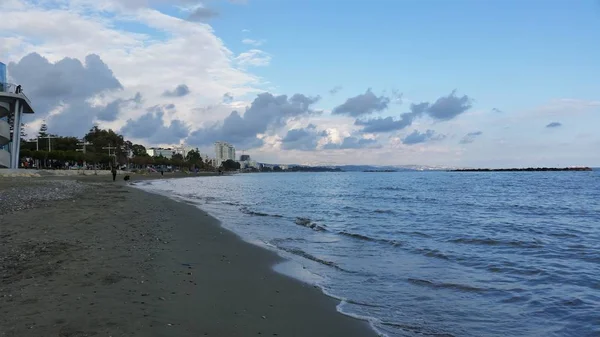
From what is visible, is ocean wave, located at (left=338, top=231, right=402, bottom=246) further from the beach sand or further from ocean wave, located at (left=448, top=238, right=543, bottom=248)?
the beach sand

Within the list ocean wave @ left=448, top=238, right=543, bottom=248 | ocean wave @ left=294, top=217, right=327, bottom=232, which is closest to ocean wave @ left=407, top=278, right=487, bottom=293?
ocean wave @ left=448, top=238, right=543, bottom=248

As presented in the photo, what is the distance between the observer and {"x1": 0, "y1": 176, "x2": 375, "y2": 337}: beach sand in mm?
4957

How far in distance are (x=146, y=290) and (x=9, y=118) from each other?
65691 millimetres

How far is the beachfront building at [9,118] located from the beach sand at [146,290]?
54619 millimetres

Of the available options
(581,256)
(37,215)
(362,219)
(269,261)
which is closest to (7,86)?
(37,215)

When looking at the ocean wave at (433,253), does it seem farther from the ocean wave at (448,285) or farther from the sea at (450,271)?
the ocean wave at (448,285)

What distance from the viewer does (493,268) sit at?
10.2 meters

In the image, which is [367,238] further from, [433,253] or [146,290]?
[146,290]

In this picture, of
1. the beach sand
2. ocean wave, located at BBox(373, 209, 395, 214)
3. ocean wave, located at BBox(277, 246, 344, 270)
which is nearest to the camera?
the beach sand

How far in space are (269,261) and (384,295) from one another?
10.5ft

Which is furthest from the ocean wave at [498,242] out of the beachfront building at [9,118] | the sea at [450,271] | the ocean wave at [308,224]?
the beachfront building at [9,118]

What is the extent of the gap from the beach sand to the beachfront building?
179 feet

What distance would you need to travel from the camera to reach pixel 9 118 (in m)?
59.1

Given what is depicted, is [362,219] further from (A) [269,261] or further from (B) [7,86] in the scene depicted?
(B) [7,86]
